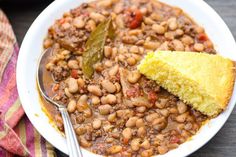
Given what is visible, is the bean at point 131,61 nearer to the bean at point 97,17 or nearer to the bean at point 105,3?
the bean at point 97,17

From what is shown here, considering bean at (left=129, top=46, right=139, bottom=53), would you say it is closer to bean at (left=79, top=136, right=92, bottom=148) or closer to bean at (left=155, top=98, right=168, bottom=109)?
bean at (left=155, top=98, right=168, bottom=109)

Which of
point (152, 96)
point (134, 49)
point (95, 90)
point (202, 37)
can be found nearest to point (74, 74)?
point (95, 90)

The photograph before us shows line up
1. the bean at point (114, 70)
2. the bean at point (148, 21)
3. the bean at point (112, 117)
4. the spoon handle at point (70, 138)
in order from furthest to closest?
the bean at point (148, 21) < the bean at point (114, 70) < the bean at point (112, 117) < the spoon handle at point (70, 138)

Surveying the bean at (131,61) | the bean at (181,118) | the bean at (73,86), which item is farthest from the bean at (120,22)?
the bean at (181,118)

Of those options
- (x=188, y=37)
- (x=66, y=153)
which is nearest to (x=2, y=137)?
(x=66, y=153)

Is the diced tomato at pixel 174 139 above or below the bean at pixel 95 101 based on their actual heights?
below
